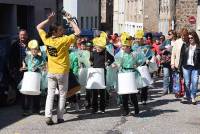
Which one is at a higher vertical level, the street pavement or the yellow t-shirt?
the yellow t-shirt

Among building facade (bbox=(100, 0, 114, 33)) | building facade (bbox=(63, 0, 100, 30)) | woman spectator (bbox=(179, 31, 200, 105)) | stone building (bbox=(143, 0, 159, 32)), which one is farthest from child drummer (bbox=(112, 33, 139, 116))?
building facade (bbox=(100, 0, 114, 33))

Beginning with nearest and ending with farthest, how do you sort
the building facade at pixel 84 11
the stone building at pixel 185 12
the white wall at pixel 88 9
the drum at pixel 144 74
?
the drum at pixel 144 74, the stone building at pixel 185 12, the building facade at pixel 84 11, the white wall at pixel 88 9

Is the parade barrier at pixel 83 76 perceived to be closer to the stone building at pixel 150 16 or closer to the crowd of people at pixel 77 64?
the crowd of people at pixel 77 64

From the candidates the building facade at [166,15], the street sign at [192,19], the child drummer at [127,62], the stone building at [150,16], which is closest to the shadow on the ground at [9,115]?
the child drummer at [127,62]

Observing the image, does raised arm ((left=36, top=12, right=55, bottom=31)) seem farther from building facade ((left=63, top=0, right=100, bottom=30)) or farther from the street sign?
building facade ((left=63, top=0, right=100, bottom=30))

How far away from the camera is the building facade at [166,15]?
43156 mm

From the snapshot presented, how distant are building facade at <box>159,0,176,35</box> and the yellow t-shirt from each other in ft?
107

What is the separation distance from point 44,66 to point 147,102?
3.46 meters

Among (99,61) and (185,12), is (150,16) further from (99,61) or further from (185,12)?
(99,61)

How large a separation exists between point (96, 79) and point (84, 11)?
3605 centimetres

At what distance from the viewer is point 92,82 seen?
1193 cm

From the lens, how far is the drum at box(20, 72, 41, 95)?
1138 cm

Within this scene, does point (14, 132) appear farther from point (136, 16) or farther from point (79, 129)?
point (136, 16)

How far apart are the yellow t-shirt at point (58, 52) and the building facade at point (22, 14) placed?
36.0ft
